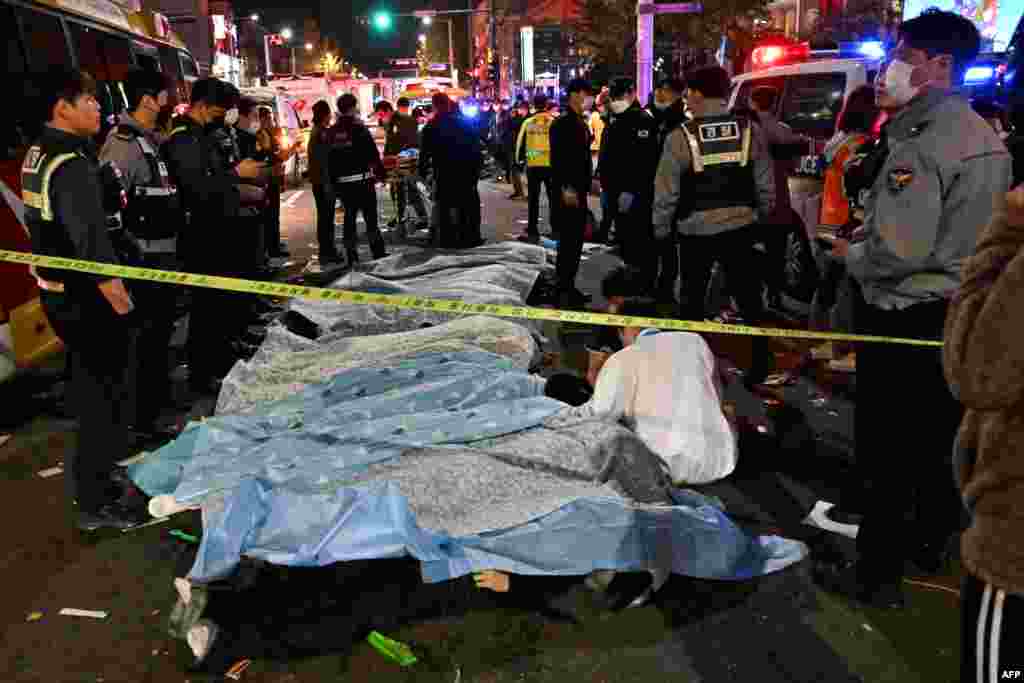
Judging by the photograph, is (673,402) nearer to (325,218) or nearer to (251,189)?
(251,189)

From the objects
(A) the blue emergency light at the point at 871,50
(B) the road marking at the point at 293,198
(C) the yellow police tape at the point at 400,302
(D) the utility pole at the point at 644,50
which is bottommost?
(B) the road marking at the point at 293,198

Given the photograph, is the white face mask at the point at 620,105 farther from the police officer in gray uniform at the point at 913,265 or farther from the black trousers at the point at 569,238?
the police officer in gray uniform at the point at 913,265

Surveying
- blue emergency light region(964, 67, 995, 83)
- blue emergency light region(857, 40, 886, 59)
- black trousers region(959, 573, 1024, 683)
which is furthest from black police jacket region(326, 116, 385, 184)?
black trousers region(959, 573, 1024, 683)

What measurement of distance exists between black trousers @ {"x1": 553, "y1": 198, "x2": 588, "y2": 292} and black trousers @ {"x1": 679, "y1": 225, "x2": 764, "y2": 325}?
104 inches

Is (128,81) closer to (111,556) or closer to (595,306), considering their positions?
(111,556)

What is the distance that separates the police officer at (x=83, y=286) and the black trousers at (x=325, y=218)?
261 inches

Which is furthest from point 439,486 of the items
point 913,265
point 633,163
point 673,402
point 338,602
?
point 633,163

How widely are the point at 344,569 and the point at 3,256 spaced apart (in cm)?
235

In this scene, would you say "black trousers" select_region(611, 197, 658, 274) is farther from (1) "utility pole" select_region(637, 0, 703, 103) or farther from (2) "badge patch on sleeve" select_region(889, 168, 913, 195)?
(1) "utility pole" select_region(637, 0, 703, 103)

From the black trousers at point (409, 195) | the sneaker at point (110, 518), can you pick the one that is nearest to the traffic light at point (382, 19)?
the black trousers at point (409, 195)

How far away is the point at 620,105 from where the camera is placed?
30.0 ft

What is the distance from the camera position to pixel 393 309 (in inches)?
270

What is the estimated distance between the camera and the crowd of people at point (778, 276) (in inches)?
67.7

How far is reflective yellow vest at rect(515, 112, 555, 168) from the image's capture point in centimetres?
1070
